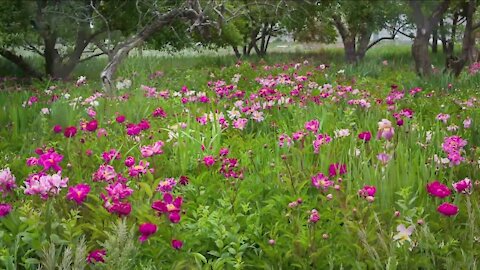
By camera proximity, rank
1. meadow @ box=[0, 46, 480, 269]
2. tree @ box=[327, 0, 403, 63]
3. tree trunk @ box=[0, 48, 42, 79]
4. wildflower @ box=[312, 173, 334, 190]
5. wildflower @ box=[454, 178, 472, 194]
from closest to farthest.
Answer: meadow @ box=[0, 46, 480, 269] < wildflower @ box=[454, 178, 472, 194] < wildflower @ box=[312, 173, 334, 190] < tree trunk @ box=[0, 48, 42, 79] < tree @ box=[327, 0, 403, 63]

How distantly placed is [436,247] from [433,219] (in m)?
0.43

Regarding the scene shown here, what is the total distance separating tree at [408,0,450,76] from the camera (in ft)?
33.5

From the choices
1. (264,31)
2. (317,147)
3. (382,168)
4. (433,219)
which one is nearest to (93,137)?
(317,147)

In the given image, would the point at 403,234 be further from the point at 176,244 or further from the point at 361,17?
the point at 361,17

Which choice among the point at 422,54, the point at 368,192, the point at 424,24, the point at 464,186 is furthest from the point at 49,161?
the point at 422,54

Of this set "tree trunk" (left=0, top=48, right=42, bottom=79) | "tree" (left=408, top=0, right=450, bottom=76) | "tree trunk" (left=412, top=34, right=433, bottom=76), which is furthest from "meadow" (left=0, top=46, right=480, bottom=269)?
"tree trunk" (left=0, top=48, right=42, bottom=79)

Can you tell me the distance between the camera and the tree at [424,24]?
33.5ft

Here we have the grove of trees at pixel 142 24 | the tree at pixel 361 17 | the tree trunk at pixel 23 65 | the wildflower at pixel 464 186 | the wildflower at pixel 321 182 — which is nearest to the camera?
the wildflower at pixel 464 186

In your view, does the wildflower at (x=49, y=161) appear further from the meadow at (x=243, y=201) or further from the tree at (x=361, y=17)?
the tree at (x=361, y=17)

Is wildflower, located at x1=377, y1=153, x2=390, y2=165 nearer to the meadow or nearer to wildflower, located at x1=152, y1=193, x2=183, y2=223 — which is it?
the meadow

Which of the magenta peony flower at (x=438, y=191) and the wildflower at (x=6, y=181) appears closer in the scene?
the magenta peony flower at (x=438, y=191)

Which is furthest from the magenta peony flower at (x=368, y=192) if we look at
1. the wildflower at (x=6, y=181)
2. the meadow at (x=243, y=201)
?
the wildflower at (x=6, y=181)

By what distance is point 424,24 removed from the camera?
10398 mm

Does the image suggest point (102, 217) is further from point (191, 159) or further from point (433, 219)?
point (433, 219)
